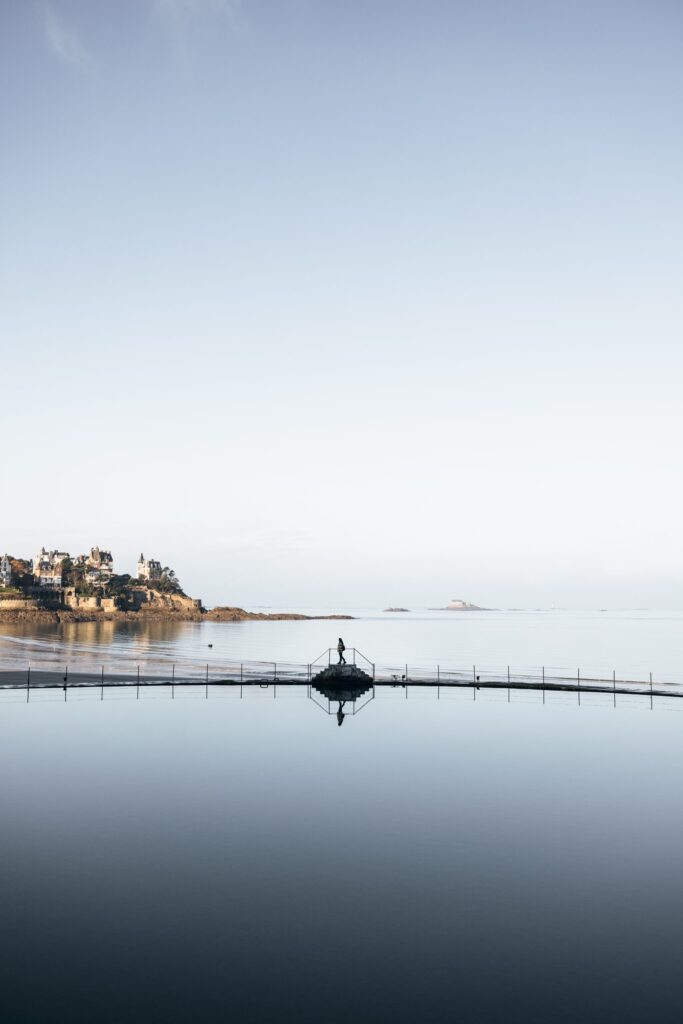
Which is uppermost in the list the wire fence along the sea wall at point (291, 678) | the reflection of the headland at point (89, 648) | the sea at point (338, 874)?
the sea at point (338, 874)

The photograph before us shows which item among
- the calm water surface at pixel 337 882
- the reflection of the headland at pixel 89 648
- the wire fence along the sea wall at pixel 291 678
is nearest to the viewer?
the calm water surface at pixel 337 882

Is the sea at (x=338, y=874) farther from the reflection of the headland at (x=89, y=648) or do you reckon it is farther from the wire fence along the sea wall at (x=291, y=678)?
the reflection of the headland at (x=89, y=648)

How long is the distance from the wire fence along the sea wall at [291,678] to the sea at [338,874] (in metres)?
16.5

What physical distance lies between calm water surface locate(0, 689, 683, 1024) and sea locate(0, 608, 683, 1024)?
79 millimetres

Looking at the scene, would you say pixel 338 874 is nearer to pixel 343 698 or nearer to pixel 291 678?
pixel 343 698

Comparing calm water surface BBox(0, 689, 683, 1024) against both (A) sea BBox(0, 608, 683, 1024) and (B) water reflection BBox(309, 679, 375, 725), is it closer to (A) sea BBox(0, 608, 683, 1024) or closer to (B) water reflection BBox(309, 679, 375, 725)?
(A) sea BBox(0, 608, 683, 1024)

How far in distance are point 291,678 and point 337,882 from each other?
199ft

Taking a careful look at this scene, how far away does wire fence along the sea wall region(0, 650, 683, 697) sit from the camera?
66312 millimetres

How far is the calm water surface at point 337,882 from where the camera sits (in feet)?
49.3

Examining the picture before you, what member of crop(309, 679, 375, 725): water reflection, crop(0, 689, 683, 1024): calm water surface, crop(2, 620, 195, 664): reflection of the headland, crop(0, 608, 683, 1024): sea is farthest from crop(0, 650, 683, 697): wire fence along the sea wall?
crop(0, 689, 683, 1024): calm water surface

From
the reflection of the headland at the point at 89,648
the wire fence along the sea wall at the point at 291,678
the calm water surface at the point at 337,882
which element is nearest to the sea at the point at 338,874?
the calm water surface at the point at 337,882

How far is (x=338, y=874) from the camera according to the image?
21906 mm

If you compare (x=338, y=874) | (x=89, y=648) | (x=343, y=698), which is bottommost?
(x=89, y=648)

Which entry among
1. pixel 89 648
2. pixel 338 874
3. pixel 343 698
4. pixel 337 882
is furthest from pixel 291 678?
pixel 89 648
